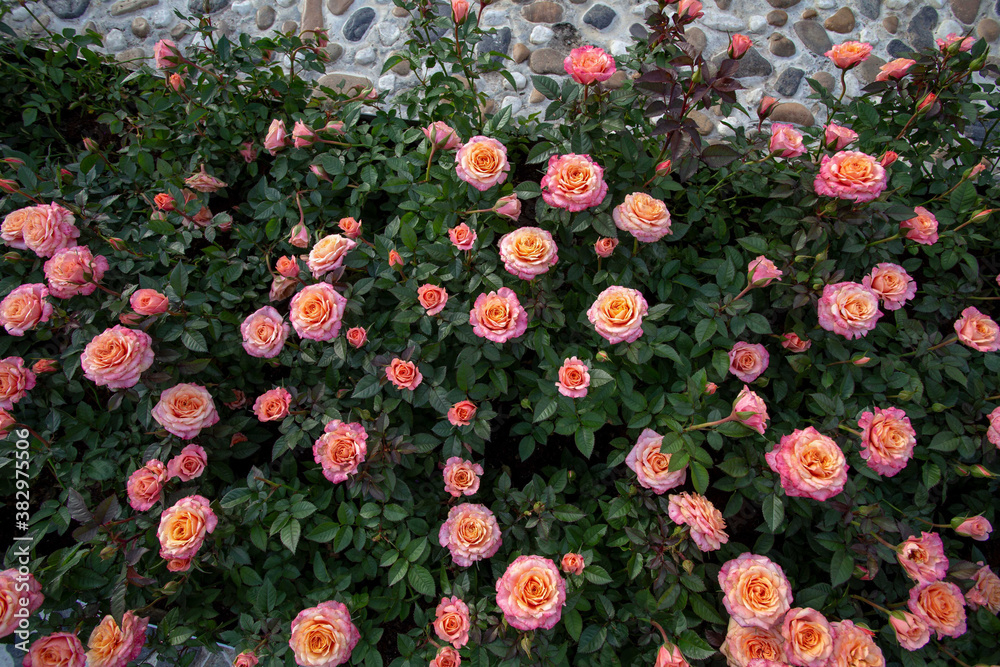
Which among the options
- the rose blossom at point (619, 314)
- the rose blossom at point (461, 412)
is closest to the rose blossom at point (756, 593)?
the rose blossom at point (619, 314)

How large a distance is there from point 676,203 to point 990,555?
148 centimetres

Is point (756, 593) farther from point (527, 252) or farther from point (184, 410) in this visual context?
point (184, 410)

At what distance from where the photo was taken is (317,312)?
4.53 feet

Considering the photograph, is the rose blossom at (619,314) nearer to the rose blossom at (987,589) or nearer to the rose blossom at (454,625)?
the rose blossom at (454,625)

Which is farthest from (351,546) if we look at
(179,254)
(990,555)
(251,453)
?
(990,555)

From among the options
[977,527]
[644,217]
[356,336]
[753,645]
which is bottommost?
[753,645]

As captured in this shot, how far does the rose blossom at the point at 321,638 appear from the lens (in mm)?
1267

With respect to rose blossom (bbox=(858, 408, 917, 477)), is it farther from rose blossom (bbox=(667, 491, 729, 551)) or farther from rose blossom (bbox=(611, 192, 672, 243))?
rose blossom (bbox=(611, 192, 672, 243))

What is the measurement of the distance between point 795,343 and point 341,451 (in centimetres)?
129

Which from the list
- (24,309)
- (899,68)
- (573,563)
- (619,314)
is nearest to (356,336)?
(619,314)

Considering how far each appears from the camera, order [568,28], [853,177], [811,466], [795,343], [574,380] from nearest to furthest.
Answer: [811,466]
[574,380]
[853,177]
[795,343]
[568,28]

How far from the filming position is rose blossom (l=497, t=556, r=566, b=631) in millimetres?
1233

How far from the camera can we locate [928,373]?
1576mm

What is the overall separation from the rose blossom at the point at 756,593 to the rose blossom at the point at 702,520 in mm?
84
